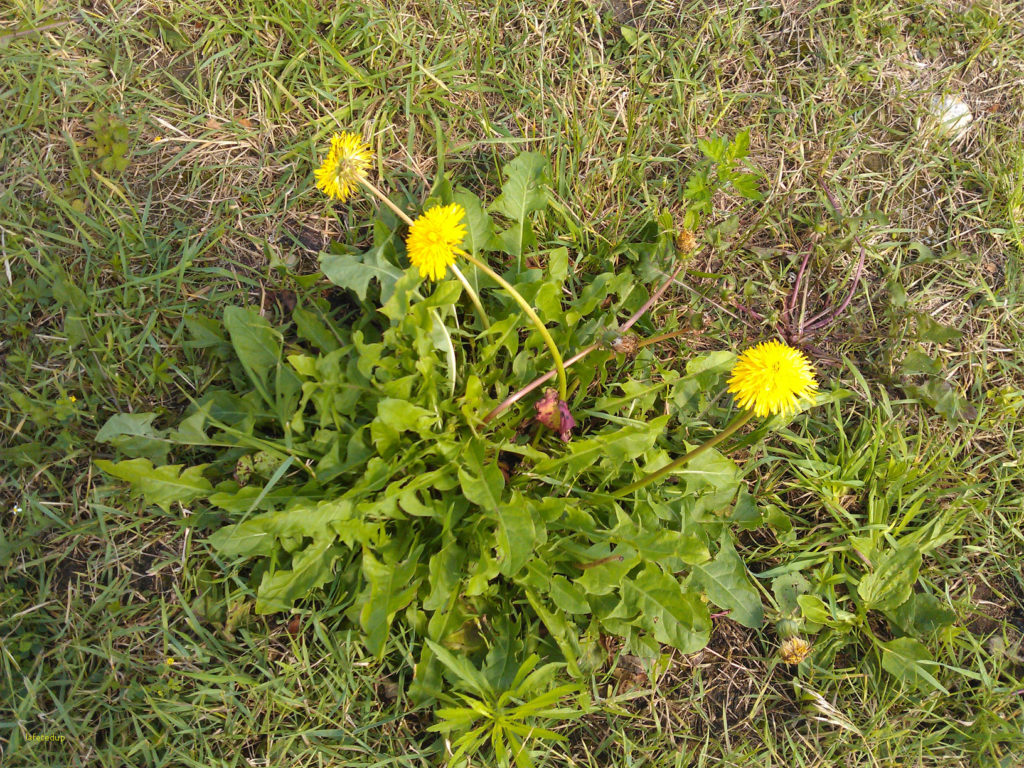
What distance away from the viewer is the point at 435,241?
175 centimetres

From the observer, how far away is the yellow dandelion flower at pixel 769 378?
167cm

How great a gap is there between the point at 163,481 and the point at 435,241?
106 centimetres

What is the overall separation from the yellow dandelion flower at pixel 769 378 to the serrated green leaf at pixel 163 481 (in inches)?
60.5

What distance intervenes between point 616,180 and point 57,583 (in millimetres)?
2318

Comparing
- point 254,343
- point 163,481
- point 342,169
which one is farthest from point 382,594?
point 342,169

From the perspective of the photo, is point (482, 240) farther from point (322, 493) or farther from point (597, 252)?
point (322, 493)

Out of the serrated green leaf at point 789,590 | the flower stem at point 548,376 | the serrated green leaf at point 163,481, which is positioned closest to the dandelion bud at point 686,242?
the flower stem at point 548,376

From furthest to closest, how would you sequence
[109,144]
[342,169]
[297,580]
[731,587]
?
1. [109,144]
2. [731,587]
3. [297,580]
4. [342,169]

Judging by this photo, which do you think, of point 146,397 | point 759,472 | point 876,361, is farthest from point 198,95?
point 876,361

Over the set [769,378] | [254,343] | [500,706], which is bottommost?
[500,706]

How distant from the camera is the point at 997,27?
2.85 meters

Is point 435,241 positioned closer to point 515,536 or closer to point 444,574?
point 515,536

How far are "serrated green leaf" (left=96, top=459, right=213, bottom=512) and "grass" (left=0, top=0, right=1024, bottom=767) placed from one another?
23 cm

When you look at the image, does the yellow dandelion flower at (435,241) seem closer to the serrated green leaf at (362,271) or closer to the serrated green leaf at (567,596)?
the serrated green leaf at (362,271)
